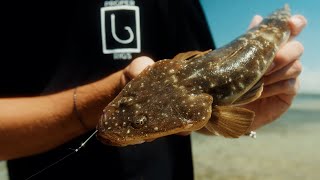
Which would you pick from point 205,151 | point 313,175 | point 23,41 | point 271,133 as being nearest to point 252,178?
point 313,175

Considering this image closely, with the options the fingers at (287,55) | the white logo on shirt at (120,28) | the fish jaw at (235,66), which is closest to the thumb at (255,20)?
the fish jaw at (235,66)

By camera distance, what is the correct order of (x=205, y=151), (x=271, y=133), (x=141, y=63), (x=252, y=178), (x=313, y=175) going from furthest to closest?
(x=271, y=133) < (x=205, y=151) < (x=313, y=175) < (x=252, y=178) < (x=141, y=63)

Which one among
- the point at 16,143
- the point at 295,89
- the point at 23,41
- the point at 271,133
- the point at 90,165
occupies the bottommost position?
the point at 271,133

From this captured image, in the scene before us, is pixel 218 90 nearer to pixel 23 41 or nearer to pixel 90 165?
pixel 90 165

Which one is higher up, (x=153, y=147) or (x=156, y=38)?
(x=156, y=38)

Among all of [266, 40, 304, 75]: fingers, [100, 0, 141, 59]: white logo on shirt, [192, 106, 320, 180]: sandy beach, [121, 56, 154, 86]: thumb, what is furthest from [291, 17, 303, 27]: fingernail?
[192, 106, 320, 180]: sandy beach

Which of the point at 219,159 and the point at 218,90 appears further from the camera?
the point at 219,159

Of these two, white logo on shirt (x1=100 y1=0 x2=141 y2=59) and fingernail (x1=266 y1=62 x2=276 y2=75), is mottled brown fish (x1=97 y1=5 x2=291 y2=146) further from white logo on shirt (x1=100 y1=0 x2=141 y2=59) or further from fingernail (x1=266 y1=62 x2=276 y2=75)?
white logo on shirt (x1=100 y1=0 x2=141 y2=59)
